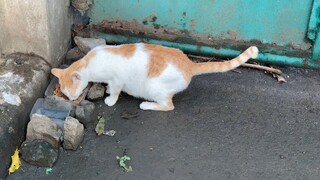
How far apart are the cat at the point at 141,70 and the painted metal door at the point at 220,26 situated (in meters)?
0.60

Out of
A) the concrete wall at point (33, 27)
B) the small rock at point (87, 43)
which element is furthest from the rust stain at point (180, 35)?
the concrete wall at point (33, 27)

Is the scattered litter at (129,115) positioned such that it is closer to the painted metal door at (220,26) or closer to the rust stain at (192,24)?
the painted metal door at (220,26)

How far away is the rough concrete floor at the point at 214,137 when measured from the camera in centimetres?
319

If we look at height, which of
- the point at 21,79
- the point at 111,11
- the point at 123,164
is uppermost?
the point at 111,11

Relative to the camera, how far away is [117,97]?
12.2ft

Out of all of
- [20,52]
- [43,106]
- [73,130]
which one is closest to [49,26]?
[20,52]

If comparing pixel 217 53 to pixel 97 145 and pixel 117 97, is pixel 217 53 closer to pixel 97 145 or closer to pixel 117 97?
pixel 117 97

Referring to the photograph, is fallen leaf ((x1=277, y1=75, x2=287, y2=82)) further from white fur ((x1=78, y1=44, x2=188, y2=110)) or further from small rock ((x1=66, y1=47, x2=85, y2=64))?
small rock ((x1=66, y1=47, x2=85, y2=64))

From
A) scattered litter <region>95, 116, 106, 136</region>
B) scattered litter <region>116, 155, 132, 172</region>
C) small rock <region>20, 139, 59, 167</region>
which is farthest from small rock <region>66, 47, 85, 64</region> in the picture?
scattered litter <region>116, 155, 132, 172</region>

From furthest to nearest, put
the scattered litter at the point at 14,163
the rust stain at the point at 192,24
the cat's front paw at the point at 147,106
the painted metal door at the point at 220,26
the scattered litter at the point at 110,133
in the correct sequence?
the rust stain at the point at 192,24
the painted metal door at the point at 220,26
the cat's front paw at the point at 147,106
the scattered litter at the point at 110,133
the scattered litter at the point at 14,163

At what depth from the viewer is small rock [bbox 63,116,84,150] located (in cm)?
326

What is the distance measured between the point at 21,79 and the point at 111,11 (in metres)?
1.00

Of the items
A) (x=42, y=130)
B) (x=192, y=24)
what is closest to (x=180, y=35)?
(x=192, y=24)

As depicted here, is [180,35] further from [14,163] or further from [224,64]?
[14,163]
